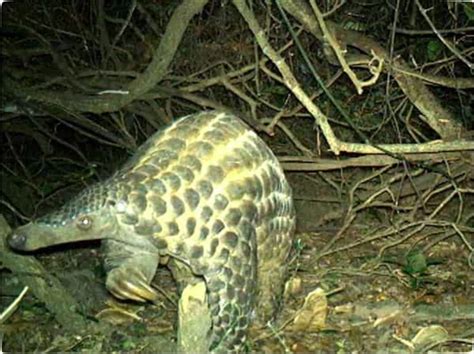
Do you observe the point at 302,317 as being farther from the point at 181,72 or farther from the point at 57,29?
the point at 57,29

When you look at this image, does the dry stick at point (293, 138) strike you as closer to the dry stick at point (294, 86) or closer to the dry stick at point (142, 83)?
the dry stick at point (142, 83)

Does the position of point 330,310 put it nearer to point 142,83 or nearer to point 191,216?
point 191,216

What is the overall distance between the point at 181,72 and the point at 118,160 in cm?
101

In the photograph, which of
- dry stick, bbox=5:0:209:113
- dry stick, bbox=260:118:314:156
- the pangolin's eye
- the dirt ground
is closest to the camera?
the pangolin's eye

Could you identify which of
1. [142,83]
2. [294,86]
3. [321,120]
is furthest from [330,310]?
[142,83]

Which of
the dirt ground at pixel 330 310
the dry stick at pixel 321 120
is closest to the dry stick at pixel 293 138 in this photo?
the dirt ground at pixel 330 310

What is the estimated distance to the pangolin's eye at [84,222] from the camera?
2.72m

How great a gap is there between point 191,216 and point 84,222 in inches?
12.1

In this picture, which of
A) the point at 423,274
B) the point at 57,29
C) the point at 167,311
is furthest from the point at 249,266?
the point at 57,29

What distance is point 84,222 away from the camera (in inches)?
107

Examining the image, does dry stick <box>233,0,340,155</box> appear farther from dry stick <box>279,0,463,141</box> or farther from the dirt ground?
dry stick <box>279,0,463,141</box>

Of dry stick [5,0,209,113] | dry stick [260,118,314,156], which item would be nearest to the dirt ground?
dry stick [260,118,314,156]

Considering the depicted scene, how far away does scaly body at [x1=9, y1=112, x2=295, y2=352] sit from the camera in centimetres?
272

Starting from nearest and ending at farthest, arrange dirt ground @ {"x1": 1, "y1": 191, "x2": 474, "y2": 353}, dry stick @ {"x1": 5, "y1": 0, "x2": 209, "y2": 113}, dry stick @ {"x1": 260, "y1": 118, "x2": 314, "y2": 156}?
dirt ground @ {"x1": 1, "y1": 191, "x2": 474, "y2": 353}, dry stick @ {"x1": 5, "y1": 0, "x2": 209, "y2": 113}, dry stick @ {"x1": 260, "y1": 118, "x2": 314, "y2": 156}
